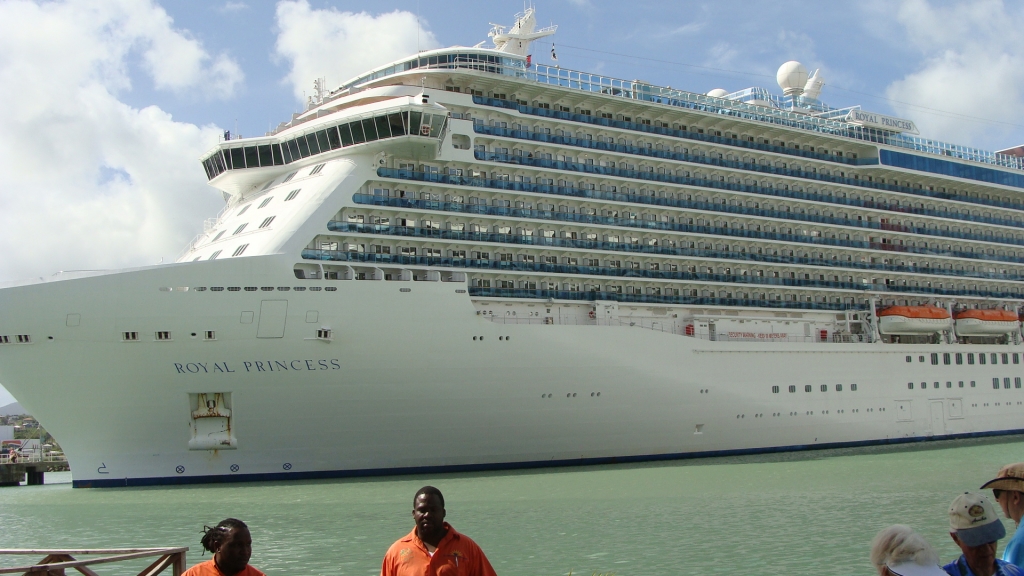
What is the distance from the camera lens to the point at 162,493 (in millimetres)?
22031

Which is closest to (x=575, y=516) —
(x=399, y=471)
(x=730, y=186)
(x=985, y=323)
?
(x=399, y=471)

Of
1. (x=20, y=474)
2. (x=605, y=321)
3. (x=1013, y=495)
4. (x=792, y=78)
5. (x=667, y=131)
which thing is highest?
(x=792, y=78)

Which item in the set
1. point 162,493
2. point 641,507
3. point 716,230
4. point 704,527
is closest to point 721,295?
point 716,230

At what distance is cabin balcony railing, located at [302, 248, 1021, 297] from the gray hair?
22.0 metres

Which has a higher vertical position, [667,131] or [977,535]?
[667,131]

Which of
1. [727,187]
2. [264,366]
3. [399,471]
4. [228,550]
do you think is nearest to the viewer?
[228,550]

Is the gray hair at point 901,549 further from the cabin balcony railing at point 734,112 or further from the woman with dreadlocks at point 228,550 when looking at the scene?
the cabin balcony railing at point 734,112

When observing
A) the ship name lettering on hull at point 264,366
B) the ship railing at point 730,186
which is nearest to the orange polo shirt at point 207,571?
the ship name lettering on hull at point 264,366

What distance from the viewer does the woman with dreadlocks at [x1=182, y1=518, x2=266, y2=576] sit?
5.41 metres

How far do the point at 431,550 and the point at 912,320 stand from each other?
3625 centimetres

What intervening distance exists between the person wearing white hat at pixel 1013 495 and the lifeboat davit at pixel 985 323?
39.3 m

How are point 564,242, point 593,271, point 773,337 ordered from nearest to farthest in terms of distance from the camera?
1. point 564,242
2. point 593,271
3. point 773,337

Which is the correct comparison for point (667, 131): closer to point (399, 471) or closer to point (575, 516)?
point (399, 471)

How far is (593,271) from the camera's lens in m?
30.5
